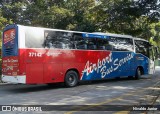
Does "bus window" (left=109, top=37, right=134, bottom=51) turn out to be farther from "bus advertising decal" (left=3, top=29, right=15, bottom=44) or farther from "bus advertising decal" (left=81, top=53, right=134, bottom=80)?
"bus advertising decal" (left=3, top=29, right=15, bottom=44)

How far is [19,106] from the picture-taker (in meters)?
10.0

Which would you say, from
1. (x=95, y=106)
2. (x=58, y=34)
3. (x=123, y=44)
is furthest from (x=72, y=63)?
(x=95, y=106)

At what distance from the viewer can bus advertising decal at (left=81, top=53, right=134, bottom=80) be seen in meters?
17.6

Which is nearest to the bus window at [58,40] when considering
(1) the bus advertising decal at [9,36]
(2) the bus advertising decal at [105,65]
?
(1) the bus advertising decal at [9,36]

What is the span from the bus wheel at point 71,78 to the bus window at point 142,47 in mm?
6819

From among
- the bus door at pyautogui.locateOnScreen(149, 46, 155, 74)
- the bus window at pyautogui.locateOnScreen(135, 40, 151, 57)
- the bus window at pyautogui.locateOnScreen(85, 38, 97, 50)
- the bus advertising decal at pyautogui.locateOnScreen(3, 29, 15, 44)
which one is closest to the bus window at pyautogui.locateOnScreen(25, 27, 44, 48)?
the bus advertising decal at pyautogui.locateOnScreen(3, 29, 15, 44)

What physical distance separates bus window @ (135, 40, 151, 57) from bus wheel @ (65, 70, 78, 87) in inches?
268

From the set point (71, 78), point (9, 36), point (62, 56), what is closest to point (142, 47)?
point (71, 78)

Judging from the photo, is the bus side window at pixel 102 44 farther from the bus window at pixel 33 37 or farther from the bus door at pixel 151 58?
the bus door at pixel 151 58

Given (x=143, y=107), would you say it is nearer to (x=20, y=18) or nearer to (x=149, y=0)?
(x=149, y=0)

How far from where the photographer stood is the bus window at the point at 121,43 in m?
19.6

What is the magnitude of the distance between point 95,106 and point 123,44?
11.0 m

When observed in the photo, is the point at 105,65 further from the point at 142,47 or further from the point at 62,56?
the point at 142,47

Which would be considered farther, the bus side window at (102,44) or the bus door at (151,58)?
the bus door at (151,58)
